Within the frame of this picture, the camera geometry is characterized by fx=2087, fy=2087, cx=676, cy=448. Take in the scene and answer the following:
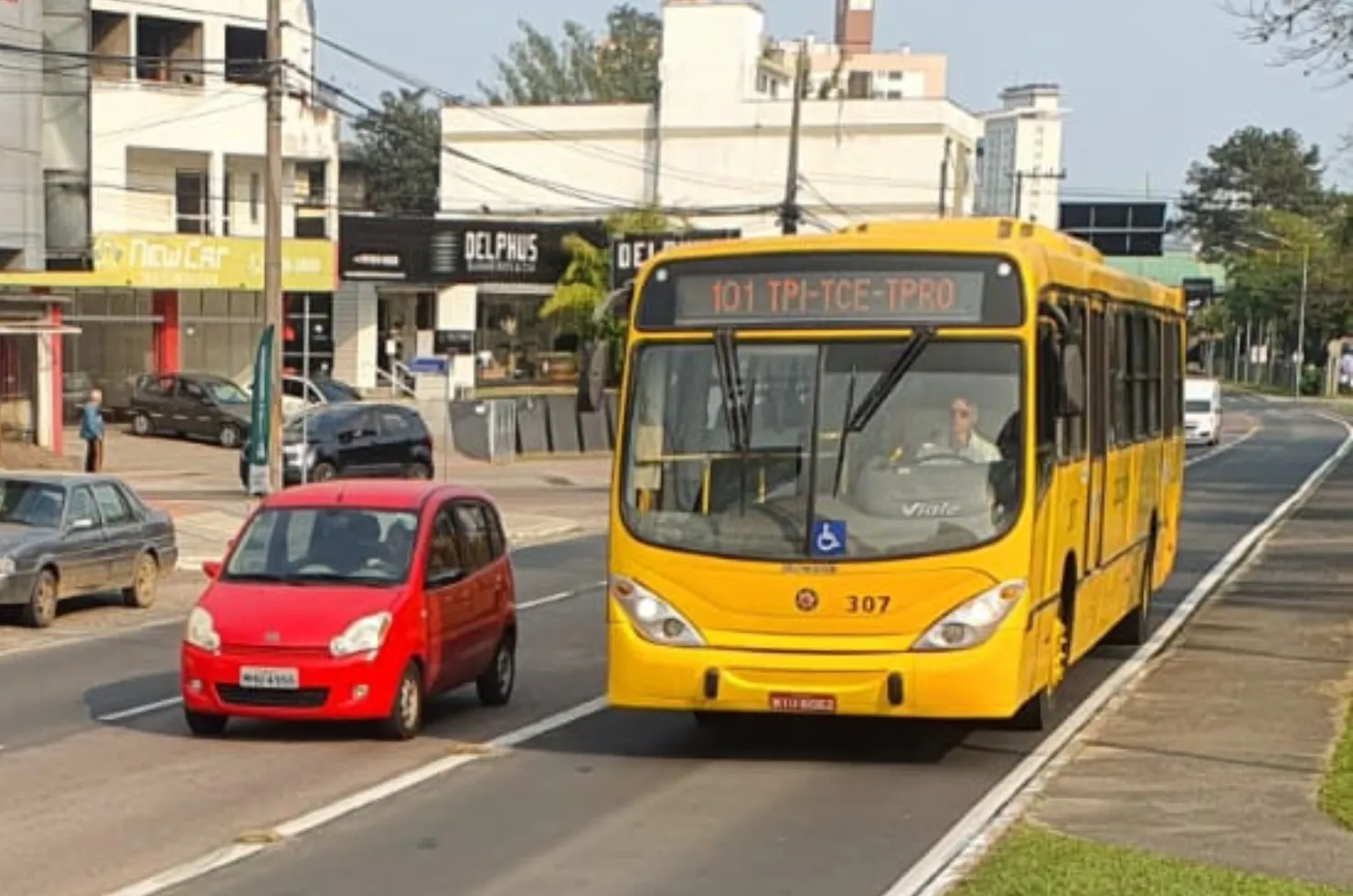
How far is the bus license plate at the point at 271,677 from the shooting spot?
516 inches

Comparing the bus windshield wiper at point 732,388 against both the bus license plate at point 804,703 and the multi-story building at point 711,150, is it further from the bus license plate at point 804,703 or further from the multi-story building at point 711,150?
the multi-story building at point 711,150

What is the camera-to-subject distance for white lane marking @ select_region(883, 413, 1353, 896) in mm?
9516

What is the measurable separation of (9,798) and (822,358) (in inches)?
210

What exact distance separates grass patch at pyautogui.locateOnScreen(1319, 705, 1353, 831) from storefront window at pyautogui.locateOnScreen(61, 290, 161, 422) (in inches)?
1767

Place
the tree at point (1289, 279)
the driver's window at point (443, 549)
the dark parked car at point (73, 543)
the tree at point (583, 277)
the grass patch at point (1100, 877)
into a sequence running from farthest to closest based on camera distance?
the tree at point (1289, 279)
the tree at point (583, 277)
the dark parked car at point (73, 543)
the driver's window at point (443, 549)
the grass patch at point (1100, 877)

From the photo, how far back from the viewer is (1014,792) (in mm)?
11852

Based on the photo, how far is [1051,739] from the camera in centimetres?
1380

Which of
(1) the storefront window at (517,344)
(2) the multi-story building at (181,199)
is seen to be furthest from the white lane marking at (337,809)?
(1) the storefront window at (517,344)

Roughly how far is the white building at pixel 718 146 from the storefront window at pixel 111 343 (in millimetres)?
24415

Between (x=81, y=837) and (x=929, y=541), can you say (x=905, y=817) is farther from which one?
(x=81, y=837)

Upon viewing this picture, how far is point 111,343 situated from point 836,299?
46804 mm

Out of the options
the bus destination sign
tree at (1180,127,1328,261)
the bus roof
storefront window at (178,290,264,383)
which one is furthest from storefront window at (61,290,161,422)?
tree at (1180,127,1328,261)

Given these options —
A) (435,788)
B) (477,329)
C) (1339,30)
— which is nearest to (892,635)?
(435,788)

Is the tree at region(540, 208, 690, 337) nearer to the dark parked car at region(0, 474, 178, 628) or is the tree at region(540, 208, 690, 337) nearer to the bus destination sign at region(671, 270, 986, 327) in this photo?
the dark parked car at region(0, 474, 178, 628)
